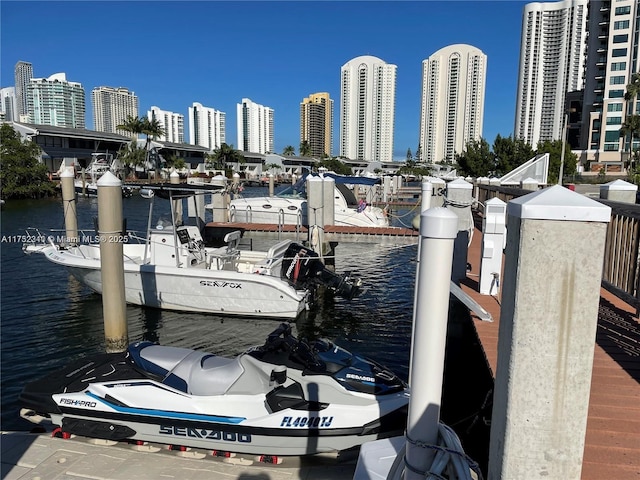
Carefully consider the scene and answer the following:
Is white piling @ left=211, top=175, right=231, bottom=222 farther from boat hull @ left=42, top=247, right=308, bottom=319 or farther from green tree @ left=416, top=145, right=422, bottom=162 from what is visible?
green tree @ left=416, top=145, right=422, bottom=162

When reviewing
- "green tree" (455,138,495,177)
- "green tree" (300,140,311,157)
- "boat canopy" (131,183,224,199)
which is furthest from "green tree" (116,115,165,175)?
"boat canopy" (131,183,224,199)

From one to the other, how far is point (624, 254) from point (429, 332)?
4.71 meters

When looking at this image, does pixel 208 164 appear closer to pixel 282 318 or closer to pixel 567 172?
pixel 567 172

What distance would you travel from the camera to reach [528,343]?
213cm

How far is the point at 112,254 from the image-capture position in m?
8.30

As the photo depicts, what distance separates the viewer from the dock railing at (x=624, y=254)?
5.23 meters

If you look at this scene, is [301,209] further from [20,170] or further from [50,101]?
[50,101]

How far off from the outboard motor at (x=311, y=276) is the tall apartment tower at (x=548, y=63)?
121 meters

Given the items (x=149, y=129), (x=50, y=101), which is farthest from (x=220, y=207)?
(x=50, y=101)

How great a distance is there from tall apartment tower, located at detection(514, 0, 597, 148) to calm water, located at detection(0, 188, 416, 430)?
121 metres

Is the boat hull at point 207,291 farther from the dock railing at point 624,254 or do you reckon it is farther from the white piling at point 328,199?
the white piling at point 328,199

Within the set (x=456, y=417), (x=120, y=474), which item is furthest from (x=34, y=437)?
(x=456, y=417)

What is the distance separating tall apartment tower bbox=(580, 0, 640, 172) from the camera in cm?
6819

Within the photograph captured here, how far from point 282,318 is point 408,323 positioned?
3225 millimetres
